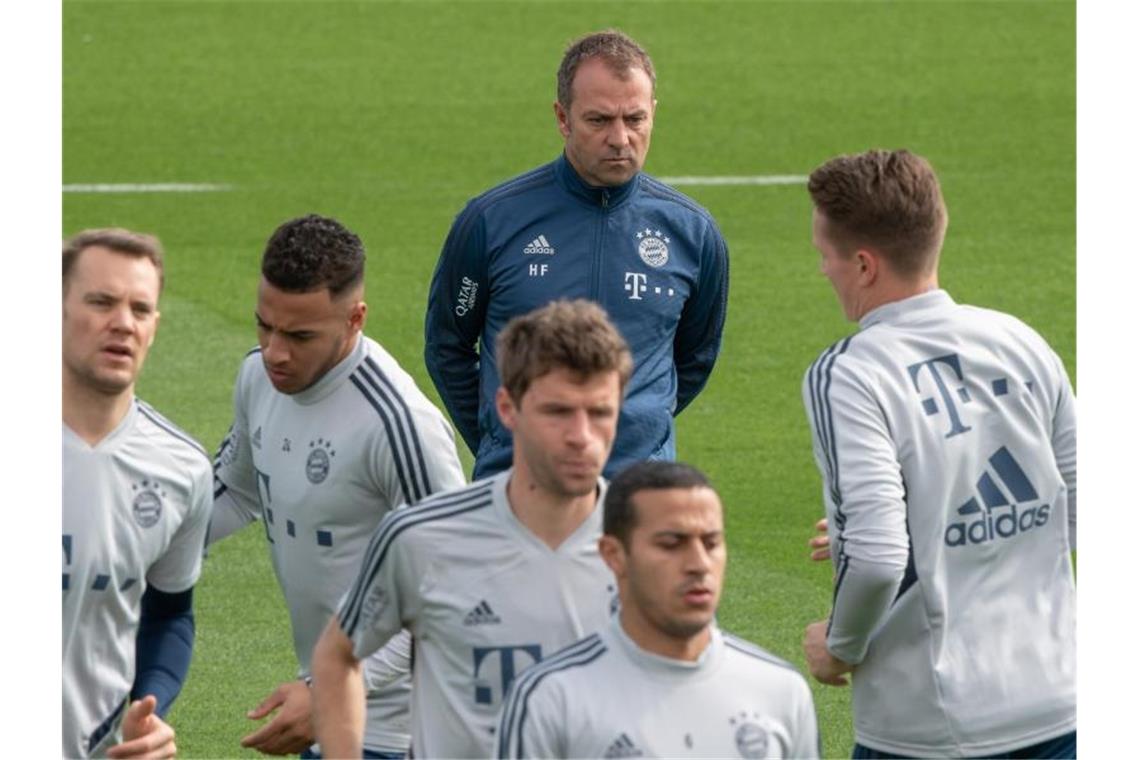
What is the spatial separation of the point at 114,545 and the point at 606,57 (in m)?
2.14

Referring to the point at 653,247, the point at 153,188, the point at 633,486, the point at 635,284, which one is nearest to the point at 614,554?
the point at 633,486

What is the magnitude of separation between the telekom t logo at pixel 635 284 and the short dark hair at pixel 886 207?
4.78ft

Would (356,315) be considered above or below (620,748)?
above

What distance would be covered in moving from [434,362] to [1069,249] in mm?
8311

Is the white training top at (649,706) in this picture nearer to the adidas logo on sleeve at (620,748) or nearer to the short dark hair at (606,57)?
the adidas logo on sleeve at (620,748)

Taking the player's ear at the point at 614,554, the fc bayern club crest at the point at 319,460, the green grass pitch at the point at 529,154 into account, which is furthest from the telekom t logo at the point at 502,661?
the green grass pitch at the point at 529,154

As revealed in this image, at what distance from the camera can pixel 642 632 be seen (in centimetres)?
392

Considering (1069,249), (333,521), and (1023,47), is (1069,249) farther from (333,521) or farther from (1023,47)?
(333,521)

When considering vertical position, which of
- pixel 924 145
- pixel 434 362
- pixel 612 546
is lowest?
pixel 612 546

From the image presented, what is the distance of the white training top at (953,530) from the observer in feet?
14.4

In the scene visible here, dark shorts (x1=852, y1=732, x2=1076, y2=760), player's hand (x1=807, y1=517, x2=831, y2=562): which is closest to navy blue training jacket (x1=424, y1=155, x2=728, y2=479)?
player's hand (x1=807, y1=517, x2=831, y2=562)

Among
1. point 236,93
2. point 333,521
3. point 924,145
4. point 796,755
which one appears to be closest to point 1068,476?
point 796,755

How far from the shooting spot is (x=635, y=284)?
19.5 ft

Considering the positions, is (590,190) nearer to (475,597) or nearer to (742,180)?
(475,597)
